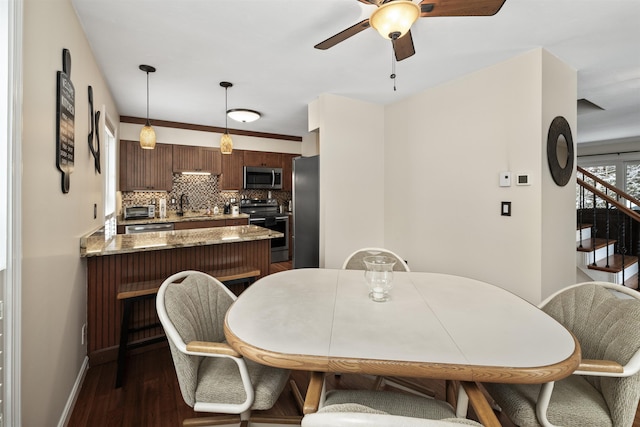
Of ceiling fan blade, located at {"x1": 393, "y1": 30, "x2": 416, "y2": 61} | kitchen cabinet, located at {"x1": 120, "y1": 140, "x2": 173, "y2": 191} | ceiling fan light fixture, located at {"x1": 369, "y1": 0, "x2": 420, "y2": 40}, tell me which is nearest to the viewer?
ceiling fan light fixture, located at {"x1": 369, "y1": 0, "x2": 420, "y2": 40}

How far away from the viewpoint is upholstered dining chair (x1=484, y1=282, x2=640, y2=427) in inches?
40.6

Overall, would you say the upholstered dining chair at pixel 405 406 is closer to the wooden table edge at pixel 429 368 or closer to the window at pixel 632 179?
the wooden table edge at pixel 429 368

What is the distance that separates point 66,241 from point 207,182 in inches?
148

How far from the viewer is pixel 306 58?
100.0 inches

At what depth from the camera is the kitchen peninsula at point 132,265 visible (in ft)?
6.98

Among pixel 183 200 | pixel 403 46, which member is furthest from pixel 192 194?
pixel 403 46

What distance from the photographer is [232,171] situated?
520 cm

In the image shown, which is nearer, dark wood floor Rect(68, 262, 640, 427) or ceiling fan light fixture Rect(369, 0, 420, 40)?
ceiling fan light fixture Rect(369, 0, 420, 40)

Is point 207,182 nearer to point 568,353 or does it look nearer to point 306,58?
point 306,58

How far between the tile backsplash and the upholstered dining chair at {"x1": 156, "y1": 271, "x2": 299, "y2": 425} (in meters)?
3.96

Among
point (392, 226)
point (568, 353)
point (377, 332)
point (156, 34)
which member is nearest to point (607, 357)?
point (568, 353)

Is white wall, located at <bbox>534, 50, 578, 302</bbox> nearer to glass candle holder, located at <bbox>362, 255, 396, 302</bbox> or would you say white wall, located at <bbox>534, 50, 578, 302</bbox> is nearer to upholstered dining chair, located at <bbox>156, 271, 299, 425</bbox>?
glass candle holder, located at <bbox>362, 255, 396, 302</bbox>

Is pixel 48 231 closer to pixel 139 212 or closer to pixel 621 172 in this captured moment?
pixel 139 212

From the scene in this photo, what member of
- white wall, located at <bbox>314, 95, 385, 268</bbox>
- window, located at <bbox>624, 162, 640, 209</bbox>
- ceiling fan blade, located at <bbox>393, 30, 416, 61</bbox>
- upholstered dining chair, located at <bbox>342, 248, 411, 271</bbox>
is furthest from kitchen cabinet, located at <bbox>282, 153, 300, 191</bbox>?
window, located at <bbox>624, 162, 640, 209</bbox>
